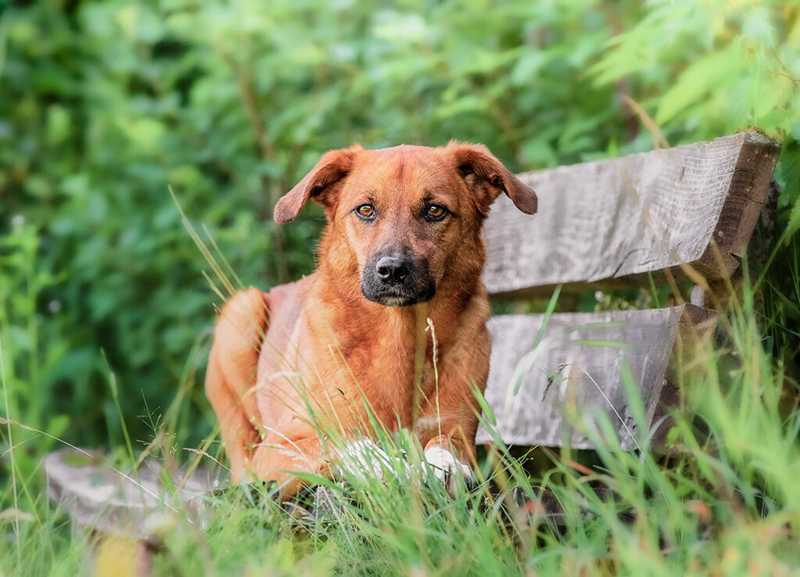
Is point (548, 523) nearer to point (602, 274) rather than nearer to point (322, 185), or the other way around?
point (602, 274)

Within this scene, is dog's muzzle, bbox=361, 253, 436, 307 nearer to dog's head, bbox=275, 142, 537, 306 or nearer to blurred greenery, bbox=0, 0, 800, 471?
dog's head, bbox=275, 142, 537, 306

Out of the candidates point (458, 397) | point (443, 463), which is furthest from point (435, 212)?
point (443, 463)

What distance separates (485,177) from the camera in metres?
3.05

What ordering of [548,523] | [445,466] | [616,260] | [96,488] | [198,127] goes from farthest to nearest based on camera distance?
[198,127]
[96,488]
[616,260]
[445,466]
[548,523]

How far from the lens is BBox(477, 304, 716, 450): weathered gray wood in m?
2.51

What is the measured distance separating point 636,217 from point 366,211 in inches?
40.8

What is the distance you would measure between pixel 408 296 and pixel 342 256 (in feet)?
1.33

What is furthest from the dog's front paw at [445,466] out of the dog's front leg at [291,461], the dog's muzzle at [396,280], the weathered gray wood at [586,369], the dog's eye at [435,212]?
the dog's eye at [435,212]

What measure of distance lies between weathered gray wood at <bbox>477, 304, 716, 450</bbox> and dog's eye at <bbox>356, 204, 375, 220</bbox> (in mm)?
749

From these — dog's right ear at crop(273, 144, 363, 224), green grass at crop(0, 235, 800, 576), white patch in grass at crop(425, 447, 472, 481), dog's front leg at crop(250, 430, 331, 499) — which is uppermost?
dog's right ear at crop(273, 144, 363, 224)

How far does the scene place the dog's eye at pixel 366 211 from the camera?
2910 mm

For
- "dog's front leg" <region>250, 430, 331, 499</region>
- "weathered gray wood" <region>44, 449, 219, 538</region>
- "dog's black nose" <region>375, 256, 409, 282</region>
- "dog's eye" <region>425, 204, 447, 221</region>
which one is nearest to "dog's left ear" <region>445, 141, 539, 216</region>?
"dog's eye" <region>425, 204, 447, 221</region>

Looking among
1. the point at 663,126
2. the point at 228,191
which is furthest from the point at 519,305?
the point at 228,191

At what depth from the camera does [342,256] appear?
9.73 ft
